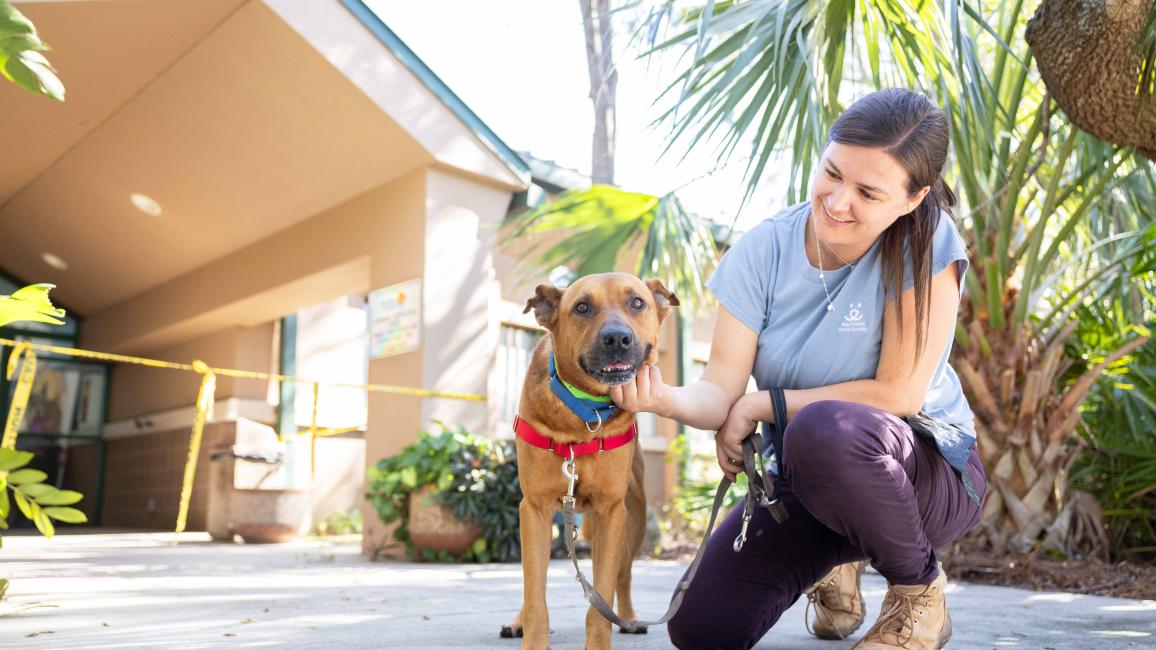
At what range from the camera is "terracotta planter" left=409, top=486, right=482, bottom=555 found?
5.95m

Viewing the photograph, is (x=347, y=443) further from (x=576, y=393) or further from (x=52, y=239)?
(x=576, y=393)

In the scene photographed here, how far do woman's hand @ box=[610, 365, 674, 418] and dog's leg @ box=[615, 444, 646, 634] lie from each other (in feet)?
2.07

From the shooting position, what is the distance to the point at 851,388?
2223 millimetres

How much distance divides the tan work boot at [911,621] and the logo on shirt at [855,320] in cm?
58

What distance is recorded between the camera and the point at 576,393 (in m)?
2.38

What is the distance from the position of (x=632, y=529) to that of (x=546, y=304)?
31.8 inches

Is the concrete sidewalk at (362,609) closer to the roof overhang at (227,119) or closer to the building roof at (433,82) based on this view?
the roof overhang at (227,119)

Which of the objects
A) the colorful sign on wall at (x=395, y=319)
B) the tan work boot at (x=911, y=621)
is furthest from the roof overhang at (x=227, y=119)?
the tan work boot at (x=911, y=621)

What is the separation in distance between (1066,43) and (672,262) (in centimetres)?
262

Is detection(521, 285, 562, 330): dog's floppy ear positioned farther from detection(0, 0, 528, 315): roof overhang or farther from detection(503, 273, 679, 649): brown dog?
detection(0, 0, 528, 315): roof overhang

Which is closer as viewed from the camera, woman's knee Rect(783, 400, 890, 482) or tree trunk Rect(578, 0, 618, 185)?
woman's knee Rect(783, 400, 890, 482)

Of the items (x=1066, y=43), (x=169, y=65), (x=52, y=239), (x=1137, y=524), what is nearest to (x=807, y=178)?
(x=1066, y=43)

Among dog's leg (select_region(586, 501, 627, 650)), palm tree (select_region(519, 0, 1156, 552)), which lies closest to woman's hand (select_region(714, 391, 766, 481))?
dog's leg (select_region(586, 501, 627, 650))

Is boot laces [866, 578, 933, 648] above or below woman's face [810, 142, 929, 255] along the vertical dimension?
below
